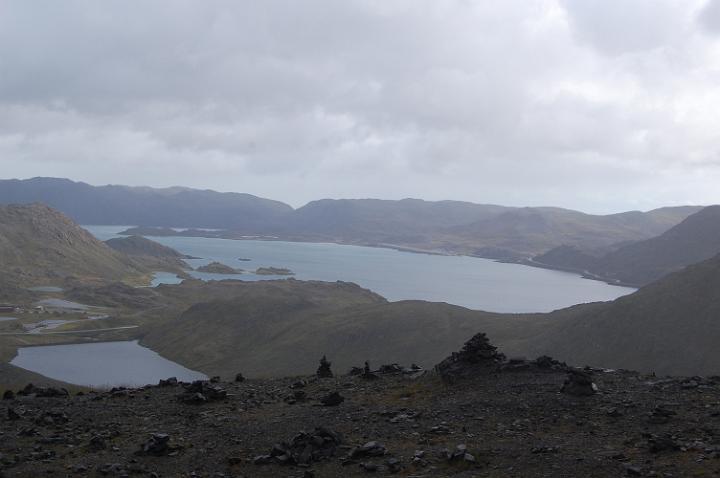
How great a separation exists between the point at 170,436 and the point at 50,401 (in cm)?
654

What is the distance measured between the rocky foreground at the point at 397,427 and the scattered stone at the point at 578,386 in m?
0.04

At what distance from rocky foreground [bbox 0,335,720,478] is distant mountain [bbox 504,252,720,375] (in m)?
40.8

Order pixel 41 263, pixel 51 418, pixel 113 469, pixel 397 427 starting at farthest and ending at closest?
pixel 41 263
pixel 51 418
pixel 397 427
pixel 113 469

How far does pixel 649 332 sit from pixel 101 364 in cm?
6488

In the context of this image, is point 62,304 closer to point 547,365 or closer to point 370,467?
point 547,365

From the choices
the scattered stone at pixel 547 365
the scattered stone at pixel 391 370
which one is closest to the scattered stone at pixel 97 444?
the scattered stone at pixel 391 370

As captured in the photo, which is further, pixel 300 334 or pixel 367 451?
pixel 300 334

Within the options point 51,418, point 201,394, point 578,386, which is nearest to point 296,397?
point 201,394

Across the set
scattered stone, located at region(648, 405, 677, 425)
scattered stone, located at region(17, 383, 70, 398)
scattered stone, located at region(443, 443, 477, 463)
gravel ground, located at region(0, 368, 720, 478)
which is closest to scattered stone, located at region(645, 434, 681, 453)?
gravel ground, located at region(0, 368, 720, 478)

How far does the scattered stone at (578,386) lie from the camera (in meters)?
18.3

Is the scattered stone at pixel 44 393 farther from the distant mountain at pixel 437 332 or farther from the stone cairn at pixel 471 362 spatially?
Result: the distant mountain at pixel 437 332

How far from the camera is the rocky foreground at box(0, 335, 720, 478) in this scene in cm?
1386

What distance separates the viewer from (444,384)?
2066 centimetres

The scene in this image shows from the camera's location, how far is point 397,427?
16.9 metres
